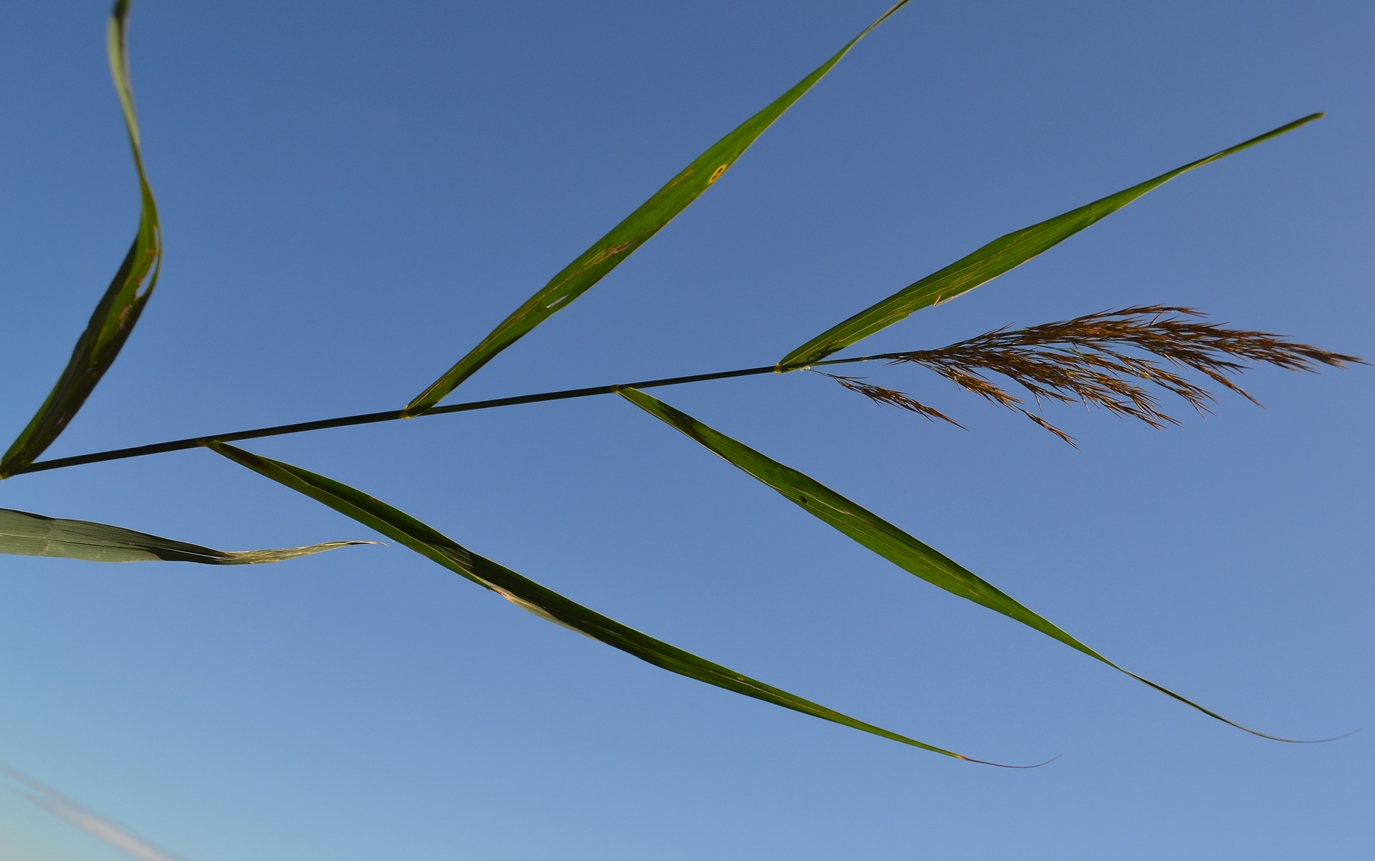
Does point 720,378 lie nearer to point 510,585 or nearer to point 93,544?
point 510,585

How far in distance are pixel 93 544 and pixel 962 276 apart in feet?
4.59

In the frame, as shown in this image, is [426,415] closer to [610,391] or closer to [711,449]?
[610,391]

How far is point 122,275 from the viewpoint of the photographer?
0.87 metres

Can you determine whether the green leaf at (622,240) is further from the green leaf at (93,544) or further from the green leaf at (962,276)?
the green leaf at (93,544)

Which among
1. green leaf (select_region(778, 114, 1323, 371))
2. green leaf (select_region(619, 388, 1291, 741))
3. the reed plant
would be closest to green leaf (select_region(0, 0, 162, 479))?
the reed plant

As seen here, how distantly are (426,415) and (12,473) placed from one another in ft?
1.73

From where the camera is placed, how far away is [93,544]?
1.16 meters

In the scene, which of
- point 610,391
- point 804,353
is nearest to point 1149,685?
point 804,353

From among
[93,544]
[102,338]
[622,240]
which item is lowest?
[93,544]

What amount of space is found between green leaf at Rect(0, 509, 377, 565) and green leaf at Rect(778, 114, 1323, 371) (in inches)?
32.5

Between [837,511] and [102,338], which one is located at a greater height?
[837,511]

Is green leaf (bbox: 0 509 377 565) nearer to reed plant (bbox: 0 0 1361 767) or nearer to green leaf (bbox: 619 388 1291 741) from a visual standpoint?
reed plant (bbox: 0 0 1361 767)

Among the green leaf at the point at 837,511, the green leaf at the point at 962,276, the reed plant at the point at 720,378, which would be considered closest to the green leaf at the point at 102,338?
the reed plant at the point at 720,378

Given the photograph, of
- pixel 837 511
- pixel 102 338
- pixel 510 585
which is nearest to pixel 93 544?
pixel 102 338
